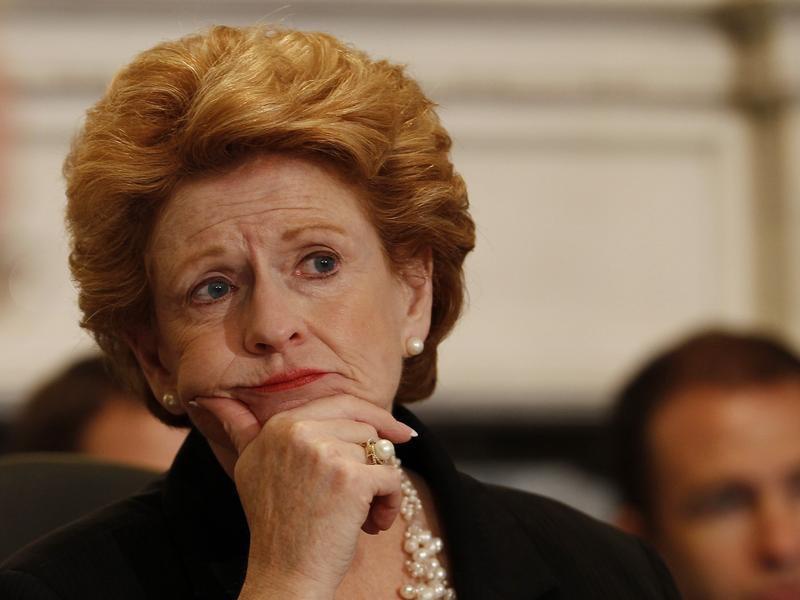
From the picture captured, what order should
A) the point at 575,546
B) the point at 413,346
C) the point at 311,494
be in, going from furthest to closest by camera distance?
the point at 575,546, the point at 413,346, the point at 311,494

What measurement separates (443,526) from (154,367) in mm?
390

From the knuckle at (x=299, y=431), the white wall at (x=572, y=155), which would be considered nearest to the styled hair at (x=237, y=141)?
the knuckle at (x=299, y=431)

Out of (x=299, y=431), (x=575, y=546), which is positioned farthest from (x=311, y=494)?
(x=575, y=546)

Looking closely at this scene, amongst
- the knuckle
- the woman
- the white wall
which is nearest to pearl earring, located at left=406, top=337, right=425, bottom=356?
the woman

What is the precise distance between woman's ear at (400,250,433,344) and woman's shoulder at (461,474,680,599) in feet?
0.68

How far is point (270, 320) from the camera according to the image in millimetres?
1511

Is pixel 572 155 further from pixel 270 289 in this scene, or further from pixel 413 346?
pixel 270 289

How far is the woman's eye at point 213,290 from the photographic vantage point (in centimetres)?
157

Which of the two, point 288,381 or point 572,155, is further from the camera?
point 572,155

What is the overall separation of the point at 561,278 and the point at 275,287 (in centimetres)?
339

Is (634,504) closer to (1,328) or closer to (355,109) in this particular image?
(355,109)

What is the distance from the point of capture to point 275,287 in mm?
1538

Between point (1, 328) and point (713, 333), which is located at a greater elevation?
point (713, 333)

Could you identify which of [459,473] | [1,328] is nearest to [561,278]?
[1,328]
